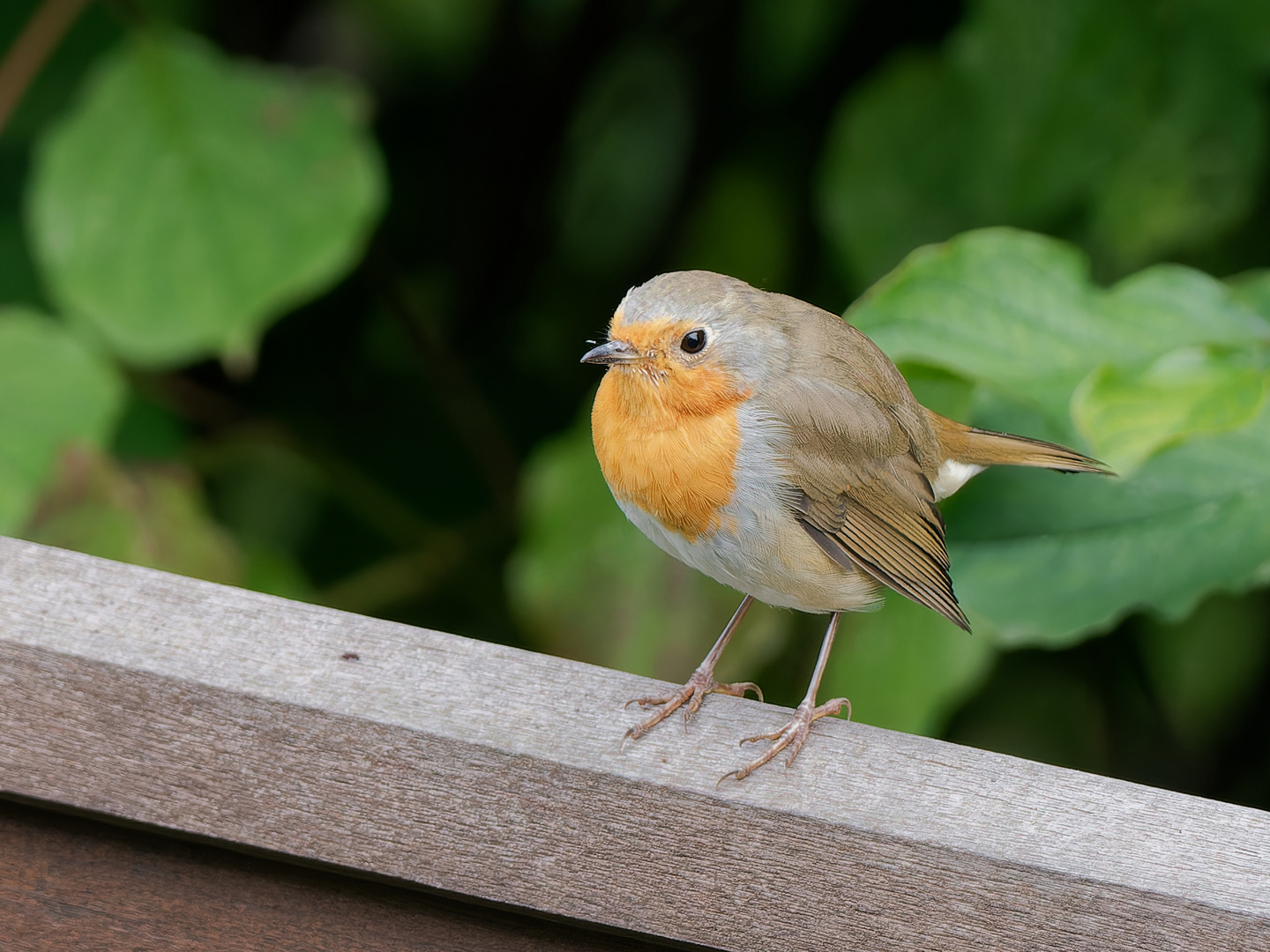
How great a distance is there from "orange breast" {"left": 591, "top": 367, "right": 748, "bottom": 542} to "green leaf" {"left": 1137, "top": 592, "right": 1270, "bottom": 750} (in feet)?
3.87

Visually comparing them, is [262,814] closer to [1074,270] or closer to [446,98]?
[1074,270]

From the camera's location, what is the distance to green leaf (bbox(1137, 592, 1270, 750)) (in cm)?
239

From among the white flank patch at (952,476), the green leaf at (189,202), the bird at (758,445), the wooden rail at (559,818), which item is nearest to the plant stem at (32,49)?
the green leaf at (189,202)

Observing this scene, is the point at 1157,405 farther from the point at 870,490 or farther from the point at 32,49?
the point at 32,49

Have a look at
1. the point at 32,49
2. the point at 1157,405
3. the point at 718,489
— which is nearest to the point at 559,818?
the point at 718,489

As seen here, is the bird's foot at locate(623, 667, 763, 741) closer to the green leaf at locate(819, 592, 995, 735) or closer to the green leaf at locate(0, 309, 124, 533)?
the green leaf at locate(819, 592, 995, 735)

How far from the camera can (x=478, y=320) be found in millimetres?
3055

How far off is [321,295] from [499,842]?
80.5 inches

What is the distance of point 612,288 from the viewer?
280 cm

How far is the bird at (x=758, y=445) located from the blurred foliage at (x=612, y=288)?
91 millimetres

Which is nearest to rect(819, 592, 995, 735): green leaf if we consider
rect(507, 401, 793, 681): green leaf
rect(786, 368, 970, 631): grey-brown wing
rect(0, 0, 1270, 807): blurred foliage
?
rect(0, 0, 1270, 807): blurred foliage

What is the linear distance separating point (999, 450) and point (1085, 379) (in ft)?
1.06

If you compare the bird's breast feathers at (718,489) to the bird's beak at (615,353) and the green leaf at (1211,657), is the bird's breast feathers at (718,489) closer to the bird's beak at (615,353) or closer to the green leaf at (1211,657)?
the bird's beak at (615,353)

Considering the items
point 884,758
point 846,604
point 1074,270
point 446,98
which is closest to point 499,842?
point 884,758
